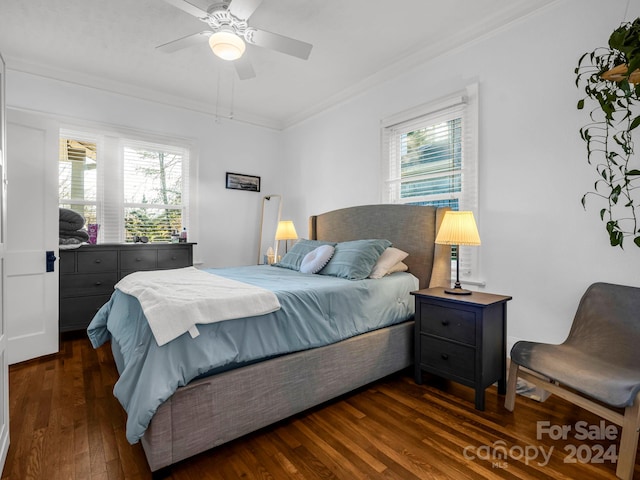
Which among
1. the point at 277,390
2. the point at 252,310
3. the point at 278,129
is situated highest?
the point at 278,129

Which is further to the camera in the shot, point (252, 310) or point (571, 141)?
point (571, 141)

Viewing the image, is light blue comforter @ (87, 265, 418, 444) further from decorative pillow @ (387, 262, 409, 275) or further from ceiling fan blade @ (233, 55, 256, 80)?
ceiling fan blade @ (233, 55, 256, 80)

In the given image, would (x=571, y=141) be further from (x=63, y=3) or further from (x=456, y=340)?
(x=63, y=3)

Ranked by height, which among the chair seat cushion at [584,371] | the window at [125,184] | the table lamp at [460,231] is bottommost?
the chair seat cushion at [584,371]

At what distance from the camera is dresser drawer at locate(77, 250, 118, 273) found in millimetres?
3486

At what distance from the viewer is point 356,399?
86.5 inches

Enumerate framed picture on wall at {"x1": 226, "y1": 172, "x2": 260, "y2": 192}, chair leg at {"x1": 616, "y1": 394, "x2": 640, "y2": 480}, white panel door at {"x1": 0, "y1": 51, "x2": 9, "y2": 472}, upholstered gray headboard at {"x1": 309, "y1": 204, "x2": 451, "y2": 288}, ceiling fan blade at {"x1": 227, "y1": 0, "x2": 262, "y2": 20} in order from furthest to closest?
framed picture on wall at {"x1": 226, "y1": 172, "x2": 260, "y2": 192}, upholstered gray headboard at {"x1": 309, "y1": 204, "x2": 451, "y2": 288}, ceiling fan blade at {"x1": 227, "y1": 0, "x2": 262, "y2": 20}, white panel door at {"x1": 0, "y1": 51, "x2": 9, "y2": 472}, chair leg at {"x1": 616, "y1": 394, "x2": 640, "y2": 480}

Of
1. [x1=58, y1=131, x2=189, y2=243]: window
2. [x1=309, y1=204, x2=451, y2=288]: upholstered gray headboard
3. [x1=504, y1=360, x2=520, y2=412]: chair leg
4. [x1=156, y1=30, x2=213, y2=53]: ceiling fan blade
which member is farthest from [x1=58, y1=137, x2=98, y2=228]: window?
[x1=504, y1=360, x2=520, y2=412]: chair leg

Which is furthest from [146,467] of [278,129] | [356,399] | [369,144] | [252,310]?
[278,129]

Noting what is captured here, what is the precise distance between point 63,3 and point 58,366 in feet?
9.45

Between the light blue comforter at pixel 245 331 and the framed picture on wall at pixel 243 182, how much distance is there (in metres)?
2.37

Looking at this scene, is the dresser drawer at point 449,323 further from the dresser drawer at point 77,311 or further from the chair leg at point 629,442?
the dresser drawer at point 77,311

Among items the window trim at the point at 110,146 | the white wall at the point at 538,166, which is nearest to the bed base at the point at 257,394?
the white wall at the point at 538,166

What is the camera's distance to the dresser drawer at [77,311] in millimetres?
3391
